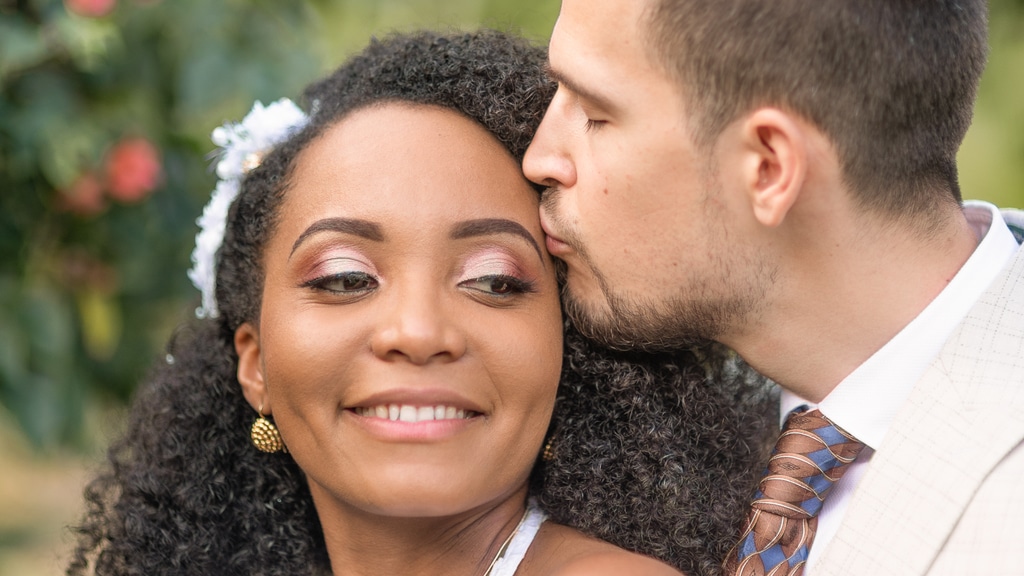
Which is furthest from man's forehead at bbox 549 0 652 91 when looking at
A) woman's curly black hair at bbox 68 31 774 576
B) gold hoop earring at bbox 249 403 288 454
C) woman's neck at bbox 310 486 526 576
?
gold hoop earring at bbox 249 403 288 454

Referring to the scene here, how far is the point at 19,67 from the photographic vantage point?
405 cm

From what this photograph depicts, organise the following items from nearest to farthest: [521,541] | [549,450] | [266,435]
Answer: [521,541] < [549,450] < [266,435]

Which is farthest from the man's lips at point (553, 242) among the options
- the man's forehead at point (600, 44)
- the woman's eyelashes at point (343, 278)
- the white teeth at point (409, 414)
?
the white teeth at point (409, 414)

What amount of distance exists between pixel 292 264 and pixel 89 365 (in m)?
1.74

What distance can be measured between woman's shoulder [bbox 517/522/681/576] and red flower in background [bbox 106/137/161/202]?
1955mm

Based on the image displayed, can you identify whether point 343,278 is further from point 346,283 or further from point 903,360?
point 903,360

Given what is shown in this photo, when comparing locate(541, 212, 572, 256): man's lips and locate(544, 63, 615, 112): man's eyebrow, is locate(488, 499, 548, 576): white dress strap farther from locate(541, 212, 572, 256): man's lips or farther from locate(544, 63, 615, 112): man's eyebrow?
locate(544, 63, 615, 112): man's eyebrow

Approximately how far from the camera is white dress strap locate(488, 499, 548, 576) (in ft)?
10.2

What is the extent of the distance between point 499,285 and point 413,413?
15.6 inches

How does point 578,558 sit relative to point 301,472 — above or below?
below

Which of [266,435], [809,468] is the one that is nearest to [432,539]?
[266,435]

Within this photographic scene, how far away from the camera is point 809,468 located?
297cm

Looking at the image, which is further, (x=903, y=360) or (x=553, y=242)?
(x=553, y=242)

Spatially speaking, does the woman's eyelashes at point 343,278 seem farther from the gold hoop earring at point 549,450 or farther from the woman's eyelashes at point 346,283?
the gold hoop earring at point 549,450
